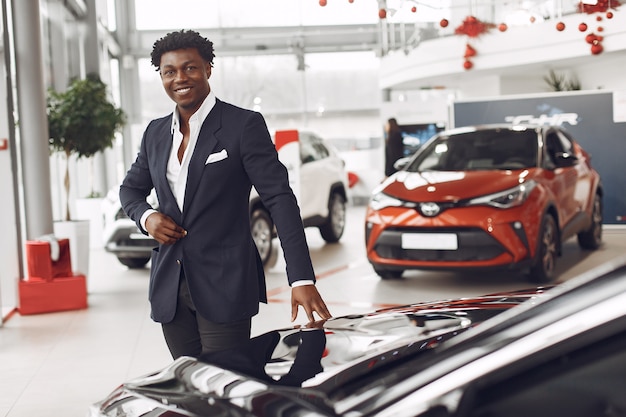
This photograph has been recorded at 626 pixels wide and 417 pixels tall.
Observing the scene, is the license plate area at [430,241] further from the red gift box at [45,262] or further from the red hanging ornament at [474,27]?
the red hanging ornament at [474,27]

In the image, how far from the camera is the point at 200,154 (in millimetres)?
2389

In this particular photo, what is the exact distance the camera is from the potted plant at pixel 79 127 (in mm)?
7758

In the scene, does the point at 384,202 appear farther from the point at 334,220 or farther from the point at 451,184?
the point at 334,220

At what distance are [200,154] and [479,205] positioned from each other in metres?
4.60

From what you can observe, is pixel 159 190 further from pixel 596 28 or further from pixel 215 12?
pixel 215 12

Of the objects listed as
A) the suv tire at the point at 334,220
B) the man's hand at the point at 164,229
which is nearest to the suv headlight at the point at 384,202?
the suv tire at the point at 334,220

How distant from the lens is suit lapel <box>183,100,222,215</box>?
2385mm

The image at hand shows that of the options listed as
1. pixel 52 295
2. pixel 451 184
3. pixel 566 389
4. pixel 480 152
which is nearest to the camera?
pixel 566 389

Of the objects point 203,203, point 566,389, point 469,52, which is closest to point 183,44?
point 203,203

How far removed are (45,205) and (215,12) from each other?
12.8 metres

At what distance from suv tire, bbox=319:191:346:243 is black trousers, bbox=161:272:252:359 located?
26.6 feet

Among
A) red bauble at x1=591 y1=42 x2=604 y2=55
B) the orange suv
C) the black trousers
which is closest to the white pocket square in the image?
the black trousers

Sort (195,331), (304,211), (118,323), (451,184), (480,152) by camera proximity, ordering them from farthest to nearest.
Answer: (304,211) → (480,152) → (451,184) → (118,323) → (195,331)

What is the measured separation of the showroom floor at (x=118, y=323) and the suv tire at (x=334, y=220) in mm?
733
